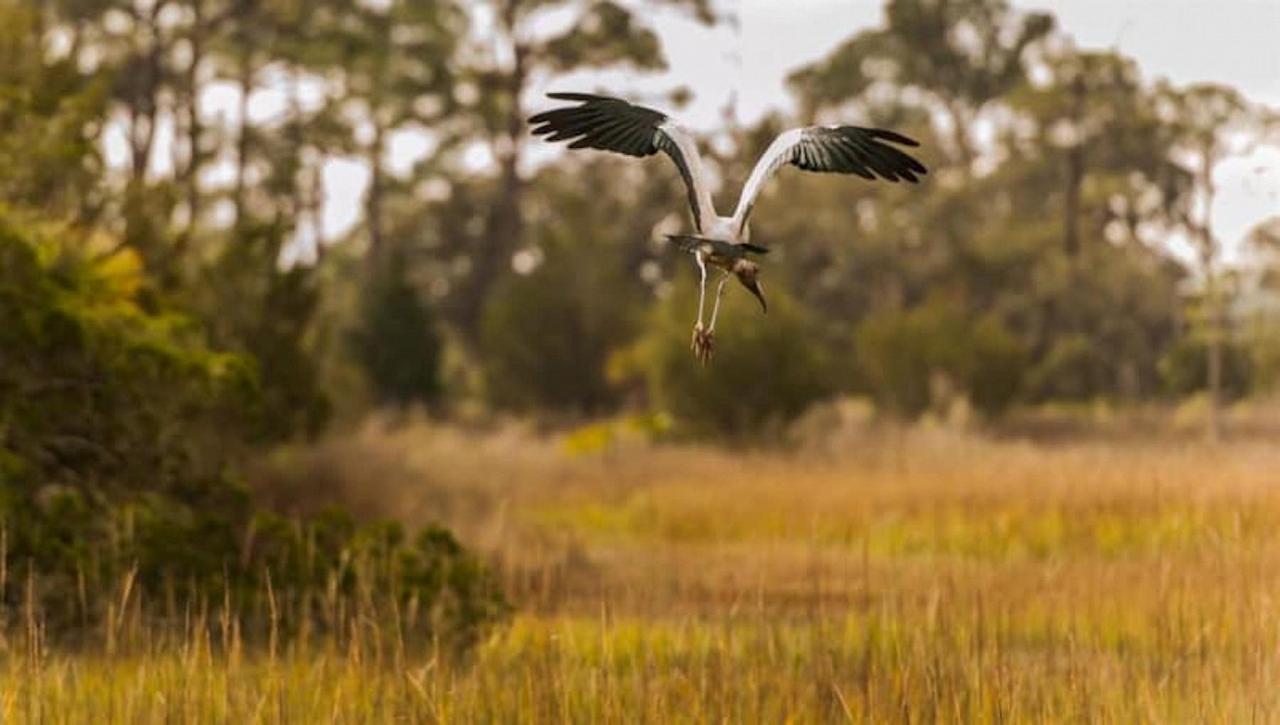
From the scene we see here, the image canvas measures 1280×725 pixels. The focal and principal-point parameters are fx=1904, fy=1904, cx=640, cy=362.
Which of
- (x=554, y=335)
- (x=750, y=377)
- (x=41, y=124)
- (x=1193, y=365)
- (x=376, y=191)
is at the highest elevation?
(x=376, y=191)

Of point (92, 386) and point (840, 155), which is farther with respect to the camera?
point (92, 386)

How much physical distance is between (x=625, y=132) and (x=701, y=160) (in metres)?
0.23

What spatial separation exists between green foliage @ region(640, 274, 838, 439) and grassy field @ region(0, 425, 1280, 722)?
130cm

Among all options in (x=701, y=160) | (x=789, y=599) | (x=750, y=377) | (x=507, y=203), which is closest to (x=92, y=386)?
(x=789, y=599)

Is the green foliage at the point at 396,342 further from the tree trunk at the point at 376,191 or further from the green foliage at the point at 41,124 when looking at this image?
the green foliage at the point at 41,124

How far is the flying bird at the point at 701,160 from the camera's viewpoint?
146 inches

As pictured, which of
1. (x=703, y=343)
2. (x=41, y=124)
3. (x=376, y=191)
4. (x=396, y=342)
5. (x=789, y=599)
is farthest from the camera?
(x=376, y=191)

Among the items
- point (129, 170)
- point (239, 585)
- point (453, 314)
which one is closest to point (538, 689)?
point (239, 585)

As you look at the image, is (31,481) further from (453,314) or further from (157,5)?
(453,314)

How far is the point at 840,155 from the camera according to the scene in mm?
3932

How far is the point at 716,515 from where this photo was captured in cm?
1561

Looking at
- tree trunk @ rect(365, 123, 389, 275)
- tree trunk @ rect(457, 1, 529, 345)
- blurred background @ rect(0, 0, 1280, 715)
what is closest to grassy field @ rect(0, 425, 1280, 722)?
blurred background @ rect(0, 0, 1280, 715)

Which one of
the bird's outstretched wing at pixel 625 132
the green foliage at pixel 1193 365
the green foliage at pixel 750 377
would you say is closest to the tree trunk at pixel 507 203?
the green foliage at pixel 750 377

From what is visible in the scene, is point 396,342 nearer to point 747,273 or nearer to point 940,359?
point 940,359
